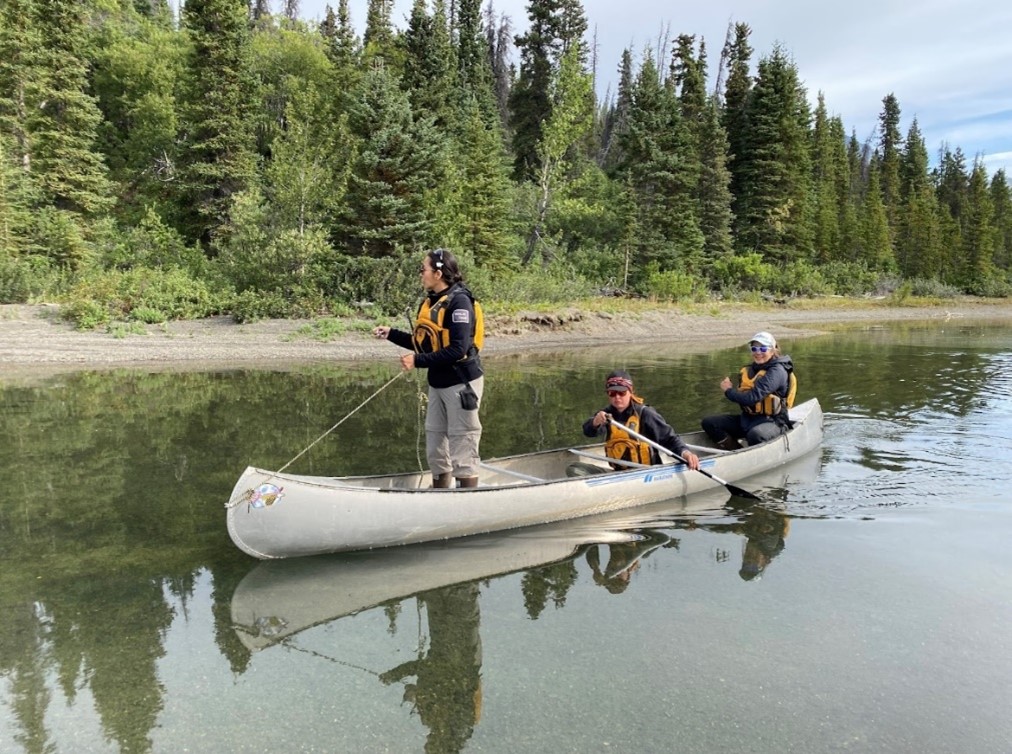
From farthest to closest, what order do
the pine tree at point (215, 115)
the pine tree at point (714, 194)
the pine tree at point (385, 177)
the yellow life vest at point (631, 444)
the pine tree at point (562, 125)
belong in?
1. the pine tree at point (714, 194)
2. the pine tree at point (562, 125)
3. the pine tree at point (215, 115)
4. the pine tree at point (385, 177)
5. the yellow life vest at point (631, 444)

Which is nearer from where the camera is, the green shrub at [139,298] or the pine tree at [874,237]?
the green shrub at [139,298]

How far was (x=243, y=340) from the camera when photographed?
19.0 meters

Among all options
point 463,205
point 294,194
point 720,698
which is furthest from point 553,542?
point 463,205

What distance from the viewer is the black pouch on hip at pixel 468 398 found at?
20.2ft

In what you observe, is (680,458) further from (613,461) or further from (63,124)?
(63,124)

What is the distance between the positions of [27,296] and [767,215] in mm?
41400

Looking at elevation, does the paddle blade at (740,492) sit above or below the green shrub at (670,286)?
below

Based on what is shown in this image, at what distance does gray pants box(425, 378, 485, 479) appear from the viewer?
20.5 ft

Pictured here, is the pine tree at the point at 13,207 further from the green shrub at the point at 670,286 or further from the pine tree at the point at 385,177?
the green shrub at the point at 670,286

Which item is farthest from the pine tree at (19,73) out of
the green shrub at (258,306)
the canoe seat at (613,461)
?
the canoe seat at (613,461)

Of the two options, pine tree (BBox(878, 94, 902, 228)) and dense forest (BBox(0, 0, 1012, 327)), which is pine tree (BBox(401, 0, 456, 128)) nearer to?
dense forest (BBox(0, 0, 1012, 327))

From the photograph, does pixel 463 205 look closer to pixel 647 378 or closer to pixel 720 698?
pixel 647 378

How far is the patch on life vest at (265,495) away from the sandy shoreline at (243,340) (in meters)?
12.6

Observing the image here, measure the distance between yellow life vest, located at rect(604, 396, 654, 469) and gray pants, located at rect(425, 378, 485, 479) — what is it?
177 centimetres
